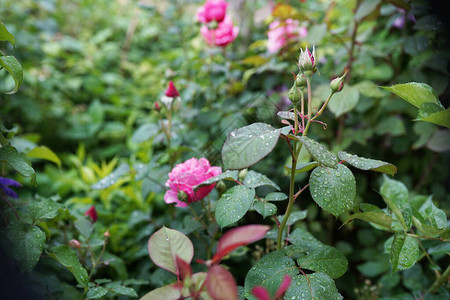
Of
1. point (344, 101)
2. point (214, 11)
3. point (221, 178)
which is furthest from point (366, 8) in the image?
point (221, 178)

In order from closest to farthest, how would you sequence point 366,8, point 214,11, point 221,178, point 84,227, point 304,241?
1. point 221,178
2. point 304,241
3. point 84,227
4. point 366,8
5. point 214,11

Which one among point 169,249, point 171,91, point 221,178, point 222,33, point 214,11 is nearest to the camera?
point 169,249

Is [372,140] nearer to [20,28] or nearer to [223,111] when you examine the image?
[223,111]

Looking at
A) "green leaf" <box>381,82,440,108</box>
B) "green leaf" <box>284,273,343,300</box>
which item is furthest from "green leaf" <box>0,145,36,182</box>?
"green leaf" <box>381,82,440,108</box>

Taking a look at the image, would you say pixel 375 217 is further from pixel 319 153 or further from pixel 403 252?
pixel 319 153

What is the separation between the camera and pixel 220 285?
0.46 metres

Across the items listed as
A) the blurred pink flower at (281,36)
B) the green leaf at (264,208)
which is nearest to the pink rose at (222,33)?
the blurred pink flower at (281,36)

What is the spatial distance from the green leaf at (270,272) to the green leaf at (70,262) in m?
0.33

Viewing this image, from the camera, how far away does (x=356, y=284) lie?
1.32 metres

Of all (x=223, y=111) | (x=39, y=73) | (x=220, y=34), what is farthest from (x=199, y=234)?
(x=39, y=73)

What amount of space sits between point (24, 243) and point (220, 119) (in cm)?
92

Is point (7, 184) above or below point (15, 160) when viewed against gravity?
below

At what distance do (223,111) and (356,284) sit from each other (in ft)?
2.81

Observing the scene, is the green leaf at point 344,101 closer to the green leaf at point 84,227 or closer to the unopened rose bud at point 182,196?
the unopened rose bud at point 182,196
